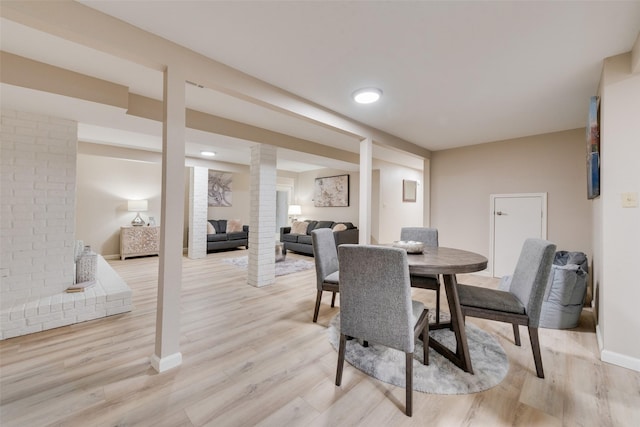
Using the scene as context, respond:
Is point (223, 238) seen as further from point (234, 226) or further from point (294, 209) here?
point (294, 209)

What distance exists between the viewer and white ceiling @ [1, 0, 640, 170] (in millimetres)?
1536

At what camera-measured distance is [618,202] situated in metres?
1.93

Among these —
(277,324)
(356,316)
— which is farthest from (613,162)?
(277,324)

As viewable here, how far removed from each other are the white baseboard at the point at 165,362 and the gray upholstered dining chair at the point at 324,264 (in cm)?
122

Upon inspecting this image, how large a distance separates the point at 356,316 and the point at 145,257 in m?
5.77

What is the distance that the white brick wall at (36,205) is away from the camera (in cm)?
247

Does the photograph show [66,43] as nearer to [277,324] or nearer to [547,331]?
[277,324]

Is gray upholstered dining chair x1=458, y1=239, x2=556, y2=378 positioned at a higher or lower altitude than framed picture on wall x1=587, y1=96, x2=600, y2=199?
lower

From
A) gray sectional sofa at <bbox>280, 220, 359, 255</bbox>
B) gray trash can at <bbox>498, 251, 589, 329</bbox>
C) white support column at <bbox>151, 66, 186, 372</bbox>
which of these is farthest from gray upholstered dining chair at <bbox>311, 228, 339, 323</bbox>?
gray sectional sofa at <bbox>280, 220, 359, 255</bbox>

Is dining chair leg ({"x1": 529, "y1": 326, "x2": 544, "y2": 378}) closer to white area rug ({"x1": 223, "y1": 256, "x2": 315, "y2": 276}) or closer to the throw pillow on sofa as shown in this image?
white area rug ({"x1": 223, "y1": 256, "x2": 315, "y2": 276})

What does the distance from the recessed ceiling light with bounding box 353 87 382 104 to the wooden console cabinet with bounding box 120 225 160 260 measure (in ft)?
16.2

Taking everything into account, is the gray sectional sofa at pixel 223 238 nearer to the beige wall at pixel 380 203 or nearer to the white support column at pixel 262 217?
the beige wall at pixel 380 203

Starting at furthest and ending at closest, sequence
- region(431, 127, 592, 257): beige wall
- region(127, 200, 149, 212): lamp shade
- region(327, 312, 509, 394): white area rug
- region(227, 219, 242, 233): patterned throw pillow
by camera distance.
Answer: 1. region(227, 219, 242, 233): patterned throw pillow
2. region(127, 200, 149, 212): lamp shade
3. region(431, 127, 592, 257): beige wall
4. region(327, 312, 509, 394): white area rug

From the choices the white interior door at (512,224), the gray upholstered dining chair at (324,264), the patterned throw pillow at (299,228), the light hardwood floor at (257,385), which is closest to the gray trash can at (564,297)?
the light hardwood floor at (257,385)
